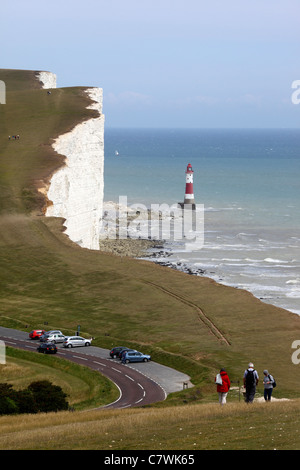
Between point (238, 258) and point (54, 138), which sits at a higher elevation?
point (54, 138)

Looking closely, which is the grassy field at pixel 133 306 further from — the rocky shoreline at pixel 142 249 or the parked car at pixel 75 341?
the rocky shoreline at pixel 142 249

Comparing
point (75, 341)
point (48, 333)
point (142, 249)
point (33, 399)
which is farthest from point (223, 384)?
point (142, 249)

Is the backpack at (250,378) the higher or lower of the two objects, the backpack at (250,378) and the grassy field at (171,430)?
the higher

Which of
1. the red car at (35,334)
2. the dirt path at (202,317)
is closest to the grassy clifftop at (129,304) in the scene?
the dirt path at (202,317)

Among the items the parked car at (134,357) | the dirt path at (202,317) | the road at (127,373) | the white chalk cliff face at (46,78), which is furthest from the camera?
the white chalk cliff face at (46,78)

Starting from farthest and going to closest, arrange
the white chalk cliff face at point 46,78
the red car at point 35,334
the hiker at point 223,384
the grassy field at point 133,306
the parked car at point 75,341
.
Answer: the white chalk cliff face at point 46,78
the red car at point 35,334
the parked car at point 75,341
the grassy field at point 133,306
the hiker at point 223,384

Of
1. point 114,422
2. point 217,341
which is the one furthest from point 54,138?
point 114,422

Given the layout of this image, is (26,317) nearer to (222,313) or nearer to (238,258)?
(222,313)
